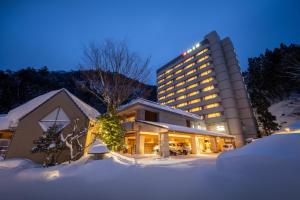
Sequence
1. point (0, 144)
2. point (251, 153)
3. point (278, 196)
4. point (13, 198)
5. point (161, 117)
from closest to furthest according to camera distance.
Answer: point (278, 196) < point (13, 198) < point (251, 153) < point (0, 144) < point (161, 117)

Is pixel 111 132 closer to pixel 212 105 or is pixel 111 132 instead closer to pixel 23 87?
pixel 212 105

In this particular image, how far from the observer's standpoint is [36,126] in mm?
11680

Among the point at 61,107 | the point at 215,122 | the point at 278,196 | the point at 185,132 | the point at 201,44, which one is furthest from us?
the point at 201,44

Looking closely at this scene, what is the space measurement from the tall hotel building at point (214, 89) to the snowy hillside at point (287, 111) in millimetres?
9335

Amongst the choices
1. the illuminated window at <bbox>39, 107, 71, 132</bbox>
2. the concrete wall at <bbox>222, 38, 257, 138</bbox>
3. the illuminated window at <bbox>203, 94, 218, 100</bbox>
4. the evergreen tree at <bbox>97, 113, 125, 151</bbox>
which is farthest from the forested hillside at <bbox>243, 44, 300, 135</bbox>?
the illuminated window at <bbox>39, 107, 71, 132</bbox>

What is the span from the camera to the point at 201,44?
5288 cm

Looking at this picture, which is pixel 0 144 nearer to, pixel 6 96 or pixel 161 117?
pixel 161 117

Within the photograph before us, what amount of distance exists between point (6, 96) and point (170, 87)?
49305 mm

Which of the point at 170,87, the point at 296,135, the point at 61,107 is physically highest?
the point at 170,87

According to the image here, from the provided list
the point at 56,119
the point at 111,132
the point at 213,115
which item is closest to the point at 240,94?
the point at 213,115

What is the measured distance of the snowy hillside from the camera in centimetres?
3807

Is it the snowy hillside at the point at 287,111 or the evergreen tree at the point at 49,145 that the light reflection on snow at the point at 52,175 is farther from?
the snowy hillside at the point at 287,111

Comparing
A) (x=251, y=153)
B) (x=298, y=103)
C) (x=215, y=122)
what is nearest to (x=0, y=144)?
(x=251, y=153)

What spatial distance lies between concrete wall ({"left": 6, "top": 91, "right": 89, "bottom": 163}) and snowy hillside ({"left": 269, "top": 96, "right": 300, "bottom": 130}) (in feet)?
153
